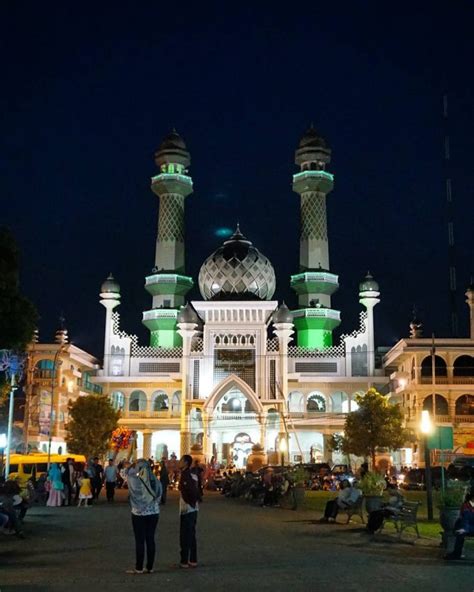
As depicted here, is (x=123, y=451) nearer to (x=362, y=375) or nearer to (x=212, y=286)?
(x=212, y=286)

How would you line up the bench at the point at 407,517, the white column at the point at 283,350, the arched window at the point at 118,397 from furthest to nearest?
the arched window at the point at 118,397 < the white column at the point at 283,350 < the bench at the point at 407,517

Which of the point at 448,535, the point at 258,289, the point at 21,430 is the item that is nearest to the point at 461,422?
the point at 258,289

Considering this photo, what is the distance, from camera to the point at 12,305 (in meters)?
20.0

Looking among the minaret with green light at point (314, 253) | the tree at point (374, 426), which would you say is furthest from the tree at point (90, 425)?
the minaret with green light at point (314, 253)

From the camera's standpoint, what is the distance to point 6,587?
10.8m

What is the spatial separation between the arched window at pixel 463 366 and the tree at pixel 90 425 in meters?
25.7

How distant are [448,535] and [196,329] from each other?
5484 centimetres

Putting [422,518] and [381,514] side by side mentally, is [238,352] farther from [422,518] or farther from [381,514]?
[381,514]

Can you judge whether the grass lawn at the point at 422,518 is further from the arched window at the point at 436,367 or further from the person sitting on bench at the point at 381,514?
the arched window at the point at 436,367

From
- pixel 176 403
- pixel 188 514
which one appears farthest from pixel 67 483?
pixel 176 403

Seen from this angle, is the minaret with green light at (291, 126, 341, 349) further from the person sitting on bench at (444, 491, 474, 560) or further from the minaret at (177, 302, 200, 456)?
the person sitting on bench at (444, 491, 474, 560)

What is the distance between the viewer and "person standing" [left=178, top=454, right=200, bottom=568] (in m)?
13.1

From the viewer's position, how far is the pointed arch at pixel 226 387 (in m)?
63.6

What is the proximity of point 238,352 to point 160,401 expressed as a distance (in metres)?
9.20
